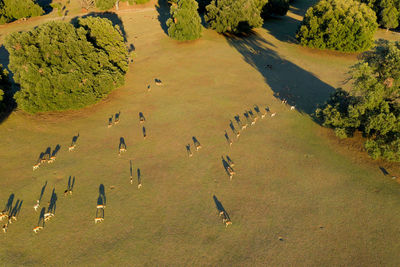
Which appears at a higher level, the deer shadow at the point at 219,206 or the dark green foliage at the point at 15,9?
the dark green foliage at the point at 15,9

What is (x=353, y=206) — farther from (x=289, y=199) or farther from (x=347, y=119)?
(x=347, y=119)

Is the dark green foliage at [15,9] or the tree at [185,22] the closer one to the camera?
the tree at [185,22]

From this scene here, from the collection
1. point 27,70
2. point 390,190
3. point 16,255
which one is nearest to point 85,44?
point 27,70

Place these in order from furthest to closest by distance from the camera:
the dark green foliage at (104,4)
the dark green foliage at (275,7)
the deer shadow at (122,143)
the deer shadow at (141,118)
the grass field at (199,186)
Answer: the dark green foliage at (104,4) < the dark green foliage at (275,7) < the deer shadow at (141,118) < the deer shadow at (122,143) < the grass field at (199,186)

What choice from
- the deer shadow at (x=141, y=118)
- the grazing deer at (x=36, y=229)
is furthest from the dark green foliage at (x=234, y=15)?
the grazing deer at (x=36, y=229)

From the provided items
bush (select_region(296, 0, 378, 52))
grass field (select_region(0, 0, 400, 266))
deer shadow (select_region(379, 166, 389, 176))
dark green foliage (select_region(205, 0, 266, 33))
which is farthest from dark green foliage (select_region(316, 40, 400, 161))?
dark green foliage (select_region(205, 0, 266, 33))

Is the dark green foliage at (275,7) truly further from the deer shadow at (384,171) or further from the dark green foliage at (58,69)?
the deer shadow at (384,171)

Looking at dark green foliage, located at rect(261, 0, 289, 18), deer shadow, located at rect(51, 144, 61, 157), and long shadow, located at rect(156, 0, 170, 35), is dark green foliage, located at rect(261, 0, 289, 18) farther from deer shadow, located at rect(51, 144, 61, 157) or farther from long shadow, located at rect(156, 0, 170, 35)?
deer shadow, located at rect(51, 144, 61, 157)
